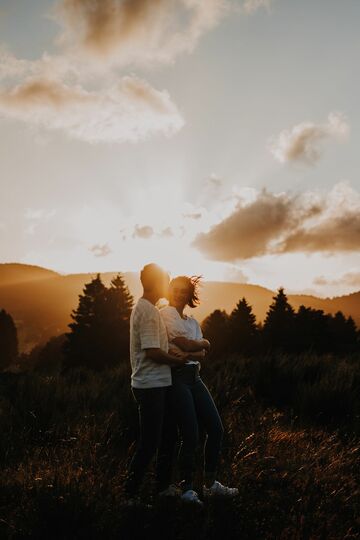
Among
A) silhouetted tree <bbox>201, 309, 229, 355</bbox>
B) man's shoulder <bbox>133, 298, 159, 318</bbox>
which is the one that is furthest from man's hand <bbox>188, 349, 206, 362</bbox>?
silhouetted tree <bbox>201, 309, 229, 355</bbox>

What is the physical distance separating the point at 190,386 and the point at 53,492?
1.51m

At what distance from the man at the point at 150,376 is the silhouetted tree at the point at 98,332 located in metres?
36.7

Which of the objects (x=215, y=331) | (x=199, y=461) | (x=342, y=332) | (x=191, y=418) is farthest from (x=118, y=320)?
(x=191, y=418)

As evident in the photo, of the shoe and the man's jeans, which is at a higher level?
the man's jeans

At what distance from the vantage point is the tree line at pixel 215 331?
4144 cm

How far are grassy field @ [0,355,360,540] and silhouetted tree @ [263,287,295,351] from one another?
139 ft

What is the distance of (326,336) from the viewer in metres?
47.8

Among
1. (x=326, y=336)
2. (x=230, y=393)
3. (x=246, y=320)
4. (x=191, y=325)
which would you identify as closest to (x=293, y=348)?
(x=326, y=336)

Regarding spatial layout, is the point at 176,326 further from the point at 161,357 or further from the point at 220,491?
the point at 220,491

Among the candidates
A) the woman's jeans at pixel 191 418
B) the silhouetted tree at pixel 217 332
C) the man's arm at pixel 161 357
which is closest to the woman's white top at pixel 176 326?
the woman's jeans at pixel 191 418

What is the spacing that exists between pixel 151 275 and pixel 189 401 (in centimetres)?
125

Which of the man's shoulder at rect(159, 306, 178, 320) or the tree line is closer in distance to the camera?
the man's shoulder at rect(159, 306, 178, 320)

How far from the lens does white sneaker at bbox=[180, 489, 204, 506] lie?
3.74m

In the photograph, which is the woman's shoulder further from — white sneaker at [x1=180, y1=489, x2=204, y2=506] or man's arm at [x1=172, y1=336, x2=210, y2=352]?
white sneaker at [x1=180, y1=489, x2=204, y2=506]
